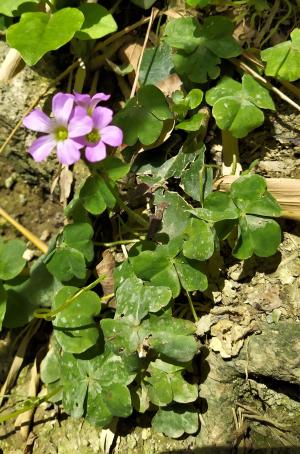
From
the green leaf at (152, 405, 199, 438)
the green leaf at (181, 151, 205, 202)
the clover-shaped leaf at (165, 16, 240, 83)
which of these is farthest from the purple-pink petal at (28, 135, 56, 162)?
the green leaf at (152, 405, 199, 438)

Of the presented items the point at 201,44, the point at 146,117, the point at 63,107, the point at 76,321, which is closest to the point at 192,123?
the point at 146,117

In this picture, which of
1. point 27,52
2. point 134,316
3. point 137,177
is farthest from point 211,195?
point 27,52

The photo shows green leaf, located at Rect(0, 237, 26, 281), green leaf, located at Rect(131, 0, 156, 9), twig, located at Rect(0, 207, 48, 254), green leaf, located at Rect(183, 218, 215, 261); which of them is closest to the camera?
green leaf, located at Rect(183, 218, 215, 261)

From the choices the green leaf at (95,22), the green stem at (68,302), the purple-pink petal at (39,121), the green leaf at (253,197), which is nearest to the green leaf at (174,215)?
the green leaf at (253,197)

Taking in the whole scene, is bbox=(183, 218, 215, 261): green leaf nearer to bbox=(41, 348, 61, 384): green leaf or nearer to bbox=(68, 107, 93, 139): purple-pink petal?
bbox=(68, 107, 93, 139): purple-pink petal

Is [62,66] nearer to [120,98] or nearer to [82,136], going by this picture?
[120,98]

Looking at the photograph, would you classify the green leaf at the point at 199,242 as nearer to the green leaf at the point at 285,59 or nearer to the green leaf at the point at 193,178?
the green leaf at the point at 193,178
